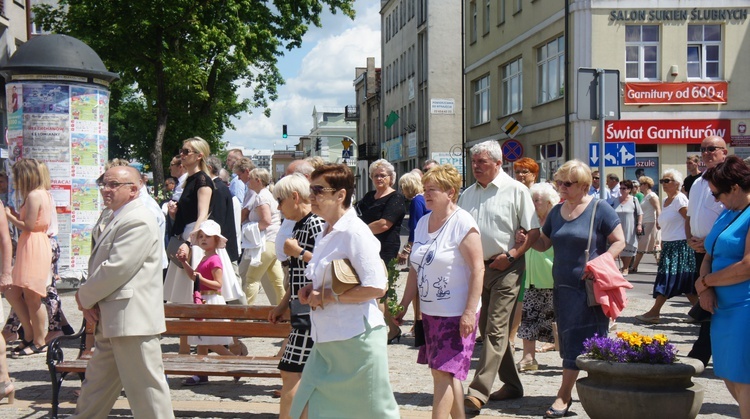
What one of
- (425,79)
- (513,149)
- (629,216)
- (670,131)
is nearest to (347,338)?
(629,216)

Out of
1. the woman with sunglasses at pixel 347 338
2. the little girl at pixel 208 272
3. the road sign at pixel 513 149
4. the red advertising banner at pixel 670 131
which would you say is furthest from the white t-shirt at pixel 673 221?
the red advertising banner at pixel 670 131

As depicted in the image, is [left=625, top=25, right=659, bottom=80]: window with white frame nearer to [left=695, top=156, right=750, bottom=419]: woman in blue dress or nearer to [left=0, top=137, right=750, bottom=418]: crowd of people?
[left=0, top=137, right=750, bottom=418]: crowd of people

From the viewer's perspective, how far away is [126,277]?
5.51 metres

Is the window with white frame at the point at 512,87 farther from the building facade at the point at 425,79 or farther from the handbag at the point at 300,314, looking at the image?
the handbag at the point at 300,314

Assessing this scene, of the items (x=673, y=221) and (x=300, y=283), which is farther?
(x=673, y=221)

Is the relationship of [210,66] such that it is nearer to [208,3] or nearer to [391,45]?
[208,3]

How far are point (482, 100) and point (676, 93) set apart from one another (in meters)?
12.7

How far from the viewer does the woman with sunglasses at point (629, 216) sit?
17984mm

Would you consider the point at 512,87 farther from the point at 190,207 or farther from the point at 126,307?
the point at 126,307

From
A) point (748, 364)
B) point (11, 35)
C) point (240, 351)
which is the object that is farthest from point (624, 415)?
point (11, 35)

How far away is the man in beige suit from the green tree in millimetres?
22801

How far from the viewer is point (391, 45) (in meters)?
68.9

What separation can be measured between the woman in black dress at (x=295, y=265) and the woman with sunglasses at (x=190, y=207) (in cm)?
216

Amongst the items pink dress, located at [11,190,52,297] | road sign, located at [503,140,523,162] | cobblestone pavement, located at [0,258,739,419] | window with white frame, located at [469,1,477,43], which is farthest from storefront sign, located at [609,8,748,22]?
pink dress, located at [11,190,52,297]
